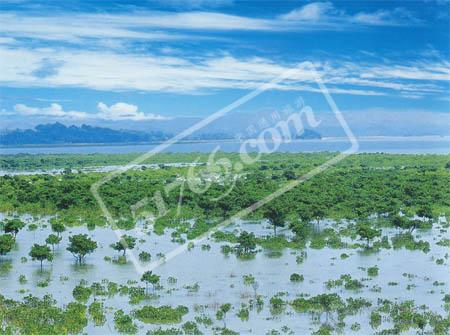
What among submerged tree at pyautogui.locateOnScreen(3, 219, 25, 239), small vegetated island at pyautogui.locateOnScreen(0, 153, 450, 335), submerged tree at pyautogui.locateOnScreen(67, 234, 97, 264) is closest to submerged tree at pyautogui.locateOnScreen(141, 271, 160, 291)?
small vegetated island at pyautogui.locateOnScreen(0, 153, 450, 335)

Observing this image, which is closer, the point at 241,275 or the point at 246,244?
the point at 241,275

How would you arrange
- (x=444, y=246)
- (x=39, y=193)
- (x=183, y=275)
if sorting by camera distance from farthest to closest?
(x=39, y=193) < (x=444, y=246) < (x=183, y=275)

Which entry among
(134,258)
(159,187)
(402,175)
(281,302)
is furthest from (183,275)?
(402,175)

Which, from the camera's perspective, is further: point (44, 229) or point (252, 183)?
point (252, 183)

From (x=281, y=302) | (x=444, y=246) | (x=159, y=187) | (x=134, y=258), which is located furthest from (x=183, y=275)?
(x=159, y=187)

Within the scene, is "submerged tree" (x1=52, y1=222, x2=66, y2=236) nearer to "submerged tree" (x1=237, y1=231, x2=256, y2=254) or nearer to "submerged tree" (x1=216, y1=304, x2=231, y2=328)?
"submerged tree" (x1=237, y1=231, x2=256, y2=254)

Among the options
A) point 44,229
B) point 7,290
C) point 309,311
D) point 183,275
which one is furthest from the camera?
point 44,229

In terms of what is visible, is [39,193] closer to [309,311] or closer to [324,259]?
[324,259]

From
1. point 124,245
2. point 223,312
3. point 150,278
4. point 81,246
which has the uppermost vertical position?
point 81,246

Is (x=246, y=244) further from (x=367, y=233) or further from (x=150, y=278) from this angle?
(x=150, y=278)

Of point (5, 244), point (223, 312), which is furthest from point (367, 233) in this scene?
point (5, 244)
